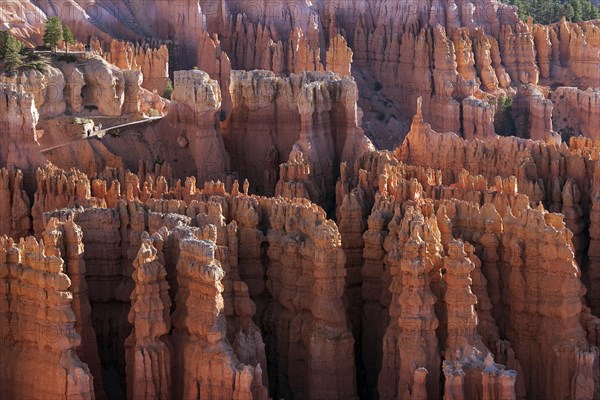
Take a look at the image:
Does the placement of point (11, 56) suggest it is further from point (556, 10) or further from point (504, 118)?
point (556, 10)

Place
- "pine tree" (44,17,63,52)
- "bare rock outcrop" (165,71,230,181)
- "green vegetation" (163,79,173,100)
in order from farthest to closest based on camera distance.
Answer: "green vegetation" (163,79,173,100)
"pine tree" (44,17,63,52)
"bare rock outcrop" (165,71,230,181)

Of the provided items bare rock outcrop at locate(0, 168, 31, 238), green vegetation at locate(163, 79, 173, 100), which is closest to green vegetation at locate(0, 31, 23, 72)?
bare rock outcrop at locate(0, 168, 31, 238)

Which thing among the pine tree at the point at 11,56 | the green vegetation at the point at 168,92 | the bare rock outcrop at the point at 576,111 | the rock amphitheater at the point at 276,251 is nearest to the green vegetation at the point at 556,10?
the bare rock outcrop at the point at 576,111

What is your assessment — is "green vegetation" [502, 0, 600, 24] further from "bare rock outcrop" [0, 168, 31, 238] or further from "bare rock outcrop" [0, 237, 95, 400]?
"bare rock outcrop" [0, 237, 95, 400]

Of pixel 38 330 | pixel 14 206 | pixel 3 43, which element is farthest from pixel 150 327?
pixel 3 43

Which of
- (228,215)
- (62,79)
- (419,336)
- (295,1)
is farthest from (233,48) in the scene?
(419,336)

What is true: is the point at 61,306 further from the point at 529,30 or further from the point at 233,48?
the point at 529,30

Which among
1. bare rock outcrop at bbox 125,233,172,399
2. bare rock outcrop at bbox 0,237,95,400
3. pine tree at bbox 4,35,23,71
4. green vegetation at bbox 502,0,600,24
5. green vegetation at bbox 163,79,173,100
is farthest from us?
green vegetation at bbox 502,0,600,24
